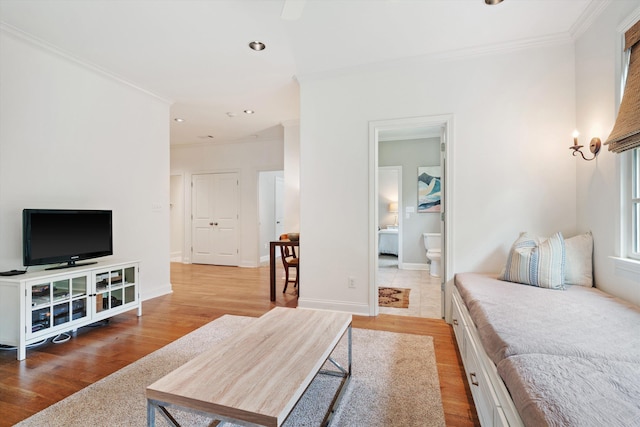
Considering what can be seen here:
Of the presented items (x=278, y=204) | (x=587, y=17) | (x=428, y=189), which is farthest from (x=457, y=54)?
(x=278, y=204)

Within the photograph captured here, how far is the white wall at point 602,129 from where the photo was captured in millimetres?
2043

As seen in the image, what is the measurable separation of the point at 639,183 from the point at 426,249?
389 cm

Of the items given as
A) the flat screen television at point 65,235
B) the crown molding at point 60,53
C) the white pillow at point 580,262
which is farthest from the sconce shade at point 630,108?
the crown molding at point 60,53

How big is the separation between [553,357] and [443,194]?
6.95 ft

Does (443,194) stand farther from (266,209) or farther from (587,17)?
(266,209)

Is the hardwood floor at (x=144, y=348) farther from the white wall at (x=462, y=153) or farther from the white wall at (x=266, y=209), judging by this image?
the white wall at (x=266, y=209)

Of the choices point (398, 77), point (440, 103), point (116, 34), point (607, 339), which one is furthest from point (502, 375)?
point (116, 34)

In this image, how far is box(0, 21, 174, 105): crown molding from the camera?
2550mm

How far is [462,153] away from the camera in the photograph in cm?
298

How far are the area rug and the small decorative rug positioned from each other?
3.67ft

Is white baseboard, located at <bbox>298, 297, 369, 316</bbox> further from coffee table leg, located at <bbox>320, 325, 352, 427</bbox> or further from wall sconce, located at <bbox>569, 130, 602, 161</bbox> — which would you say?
wall sconce, located at <bbox>569, 130, 602, 161</bbox>

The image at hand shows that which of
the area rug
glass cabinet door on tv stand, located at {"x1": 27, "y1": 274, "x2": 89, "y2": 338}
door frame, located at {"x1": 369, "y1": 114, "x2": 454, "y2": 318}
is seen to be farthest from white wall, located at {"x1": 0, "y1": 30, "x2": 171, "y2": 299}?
door frame, located at {"x1": 369, "y1": 114, "x2": 454, "y2": 318}

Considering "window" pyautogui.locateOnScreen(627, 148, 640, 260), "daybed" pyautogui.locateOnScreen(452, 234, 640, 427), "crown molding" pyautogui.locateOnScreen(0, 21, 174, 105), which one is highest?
"crown molding" pyautogui.locateOnScreen(0, 21, 174, 105)

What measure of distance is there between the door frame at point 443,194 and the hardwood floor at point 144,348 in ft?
1.42
